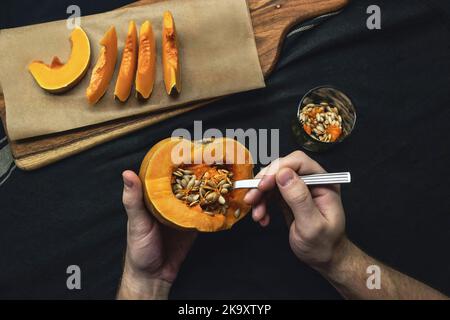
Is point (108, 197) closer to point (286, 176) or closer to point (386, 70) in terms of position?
point (286, 176)

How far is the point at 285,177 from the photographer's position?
3.08 feet

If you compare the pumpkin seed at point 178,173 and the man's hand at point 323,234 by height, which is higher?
the pumpkin seed at point 178,173

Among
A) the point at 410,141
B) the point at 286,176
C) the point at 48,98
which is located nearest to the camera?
the point at 286,176

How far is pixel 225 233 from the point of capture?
122 cm

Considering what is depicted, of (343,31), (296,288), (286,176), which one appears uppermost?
(343,31)

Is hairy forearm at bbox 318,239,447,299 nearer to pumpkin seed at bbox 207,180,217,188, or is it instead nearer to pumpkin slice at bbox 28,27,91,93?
pumpkin seed at bbox 207,180,217,188

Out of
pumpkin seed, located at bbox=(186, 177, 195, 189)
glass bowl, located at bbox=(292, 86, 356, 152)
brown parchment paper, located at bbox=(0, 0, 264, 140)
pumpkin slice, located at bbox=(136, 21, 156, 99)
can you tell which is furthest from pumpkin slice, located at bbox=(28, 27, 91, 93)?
glass bowl, located at bbox=(292, 86, 356, 152)

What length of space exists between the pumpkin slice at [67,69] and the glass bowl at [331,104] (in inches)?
21.8

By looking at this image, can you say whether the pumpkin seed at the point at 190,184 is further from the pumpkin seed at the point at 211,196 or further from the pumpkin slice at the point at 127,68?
the pumpkin slice at the point at 127,68

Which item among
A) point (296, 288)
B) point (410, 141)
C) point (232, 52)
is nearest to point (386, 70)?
point (410, 141)

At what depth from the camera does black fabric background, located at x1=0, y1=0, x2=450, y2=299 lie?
3.90ft

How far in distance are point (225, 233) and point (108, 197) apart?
12.6 inches

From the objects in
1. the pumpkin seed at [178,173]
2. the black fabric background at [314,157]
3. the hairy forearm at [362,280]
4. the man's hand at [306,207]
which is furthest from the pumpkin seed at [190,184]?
the hairy forearm at [362,280]

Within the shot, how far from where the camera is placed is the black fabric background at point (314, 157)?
3.90 feet
